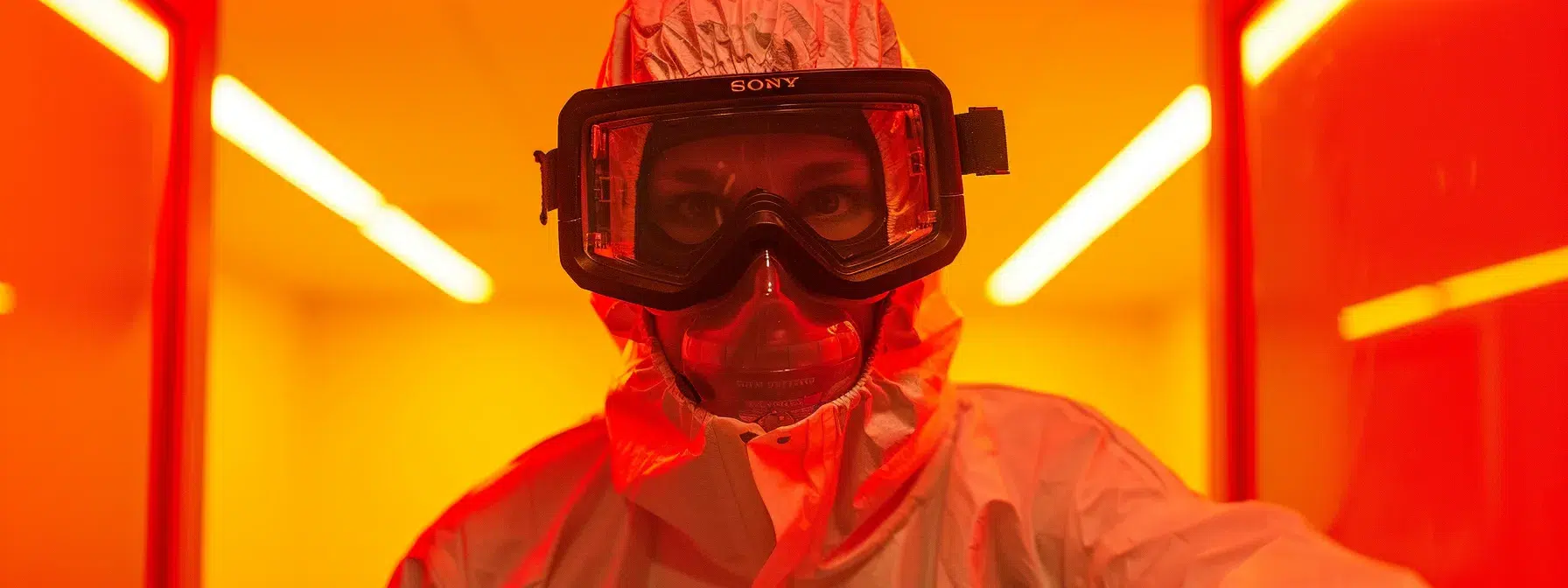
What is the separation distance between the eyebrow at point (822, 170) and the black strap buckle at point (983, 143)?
12 cm

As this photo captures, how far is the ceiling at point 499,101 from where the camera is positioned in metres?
1.81

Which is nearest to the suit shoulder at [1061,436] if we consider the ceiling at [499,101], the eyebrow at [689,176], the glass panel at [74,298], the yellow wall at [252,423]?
the eyebrow at [689,176]

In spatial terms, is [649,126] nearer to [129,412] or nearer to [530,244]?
[129,412]

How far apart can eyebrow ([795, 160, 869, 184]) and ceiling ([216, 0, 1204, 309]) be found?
66 cm

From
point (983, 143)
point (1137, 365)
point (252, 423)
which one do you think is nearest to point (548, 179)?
point (983, 143)

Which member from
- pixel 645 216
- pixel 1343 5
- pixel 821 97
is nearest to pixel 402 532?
pixel 645 216

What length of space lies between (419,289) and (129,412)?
57.5 inches

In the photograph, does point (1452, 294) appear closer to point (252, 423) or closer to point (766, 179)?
point (766, 179)

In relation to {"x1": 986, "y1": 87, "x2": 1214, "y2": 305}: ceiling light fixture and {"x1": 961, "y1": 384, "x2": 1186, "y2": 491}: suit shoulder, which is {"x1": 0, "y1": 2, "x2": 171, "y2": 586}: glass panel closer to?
{"x1": 961, "y1": 384, "x2": 1186, "y2": 491}: suit shoulder

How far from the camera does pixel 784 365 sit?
3.76ft

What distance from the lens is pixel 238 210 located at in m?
2.49

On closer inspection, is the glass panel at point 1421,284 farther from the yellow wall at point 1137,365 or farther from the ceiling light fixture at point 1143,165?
the yellow wall at point 1137,365

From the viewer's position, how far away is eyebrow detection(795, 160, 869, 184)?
1225 millimetres

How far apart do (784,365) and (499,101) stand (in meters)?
1.11
